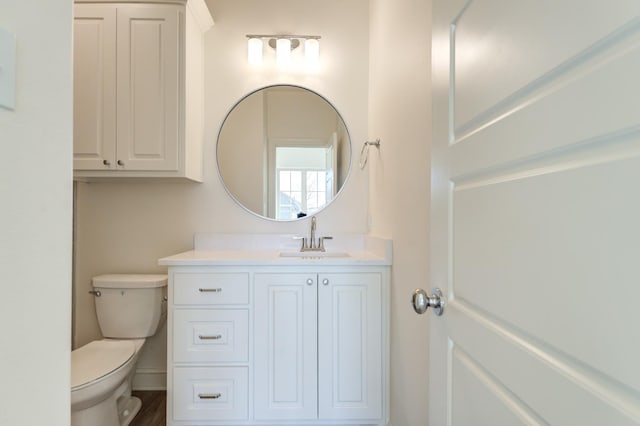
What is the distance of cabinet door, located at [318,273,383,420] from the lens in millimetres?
1671

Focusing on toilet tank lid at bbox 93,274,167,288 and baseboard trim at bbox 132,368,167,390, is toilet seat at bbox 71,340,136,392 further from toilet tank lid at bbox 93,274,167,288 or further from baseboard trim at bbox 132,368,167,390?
baseboard trim at bbox 132,368,167,390

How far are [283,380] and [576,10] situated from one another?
1714 millimetres

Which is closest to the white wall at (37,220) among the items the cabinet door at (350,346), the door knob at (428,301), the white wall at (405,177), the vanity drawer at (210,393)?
the door knob at (428,301)

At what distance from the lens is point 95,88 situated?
6.17 ft

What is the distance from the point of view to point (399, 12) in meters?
1.47

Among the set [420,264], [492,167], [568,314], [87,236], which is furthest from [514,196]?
[87,236]

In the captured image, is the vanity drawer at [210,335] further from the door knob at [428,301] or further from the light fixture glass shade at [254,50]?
the light fixture glass shade at [254,50]

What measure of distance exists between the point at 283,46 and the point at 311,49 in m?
0.18

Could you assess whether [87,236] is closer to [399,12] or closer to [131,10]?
[131,10]

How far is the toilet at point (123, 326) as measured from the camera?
1612mm

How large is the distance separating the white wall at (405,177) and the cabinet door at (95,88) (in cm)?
151

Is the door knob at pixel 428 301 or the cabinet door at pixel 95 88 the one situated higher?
the cabinet door at pixel 95 88

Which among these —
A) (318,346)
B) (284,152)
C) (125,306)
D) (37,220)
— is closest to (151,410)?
(125,306)

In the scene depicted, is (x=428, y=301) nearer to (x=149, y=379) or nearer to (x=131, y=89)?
(x=131, y=89)
